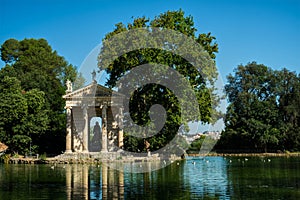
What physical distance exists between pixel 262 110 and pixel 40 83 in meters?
33.0

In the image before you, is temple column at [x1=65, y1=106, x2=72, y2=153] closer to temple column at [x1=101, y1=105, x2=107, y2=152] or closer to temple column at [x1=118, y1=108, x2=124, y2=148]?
temple column at [x1=101, y1=105, x2=107, y2=152]

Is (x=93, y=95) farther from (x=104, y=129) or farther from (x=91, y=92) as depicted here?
(x=104, y=129)

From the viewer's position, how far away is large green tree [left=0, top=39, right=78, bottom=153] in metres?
50.7

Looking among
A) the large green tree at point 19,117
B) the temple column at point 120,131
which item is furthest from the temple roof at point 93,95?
the large green tree at point 19,117

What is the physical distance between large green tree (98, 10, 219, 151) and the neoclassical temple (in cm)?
181

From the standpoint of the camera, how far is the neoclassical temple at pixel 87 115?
4750cm

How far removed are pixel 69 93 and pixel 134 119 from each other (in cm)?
773

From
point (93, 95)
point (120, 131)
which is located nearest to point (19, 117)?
point (93, 95)

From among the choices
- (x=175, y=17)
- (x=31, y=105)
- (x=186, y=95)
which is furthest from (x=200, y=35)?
(x=31, y=105)

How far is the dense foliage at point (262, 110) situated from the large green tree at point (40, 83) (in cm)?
2648

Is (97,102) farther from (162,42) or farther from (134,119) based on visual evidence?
(162,42)

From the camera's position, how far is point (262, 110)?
69125mm

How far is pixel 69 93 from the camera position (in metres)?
48.1

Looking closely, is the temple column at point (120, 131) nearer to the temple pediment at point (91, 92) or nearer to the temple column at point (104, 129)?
the temple column at point (104, 129)
